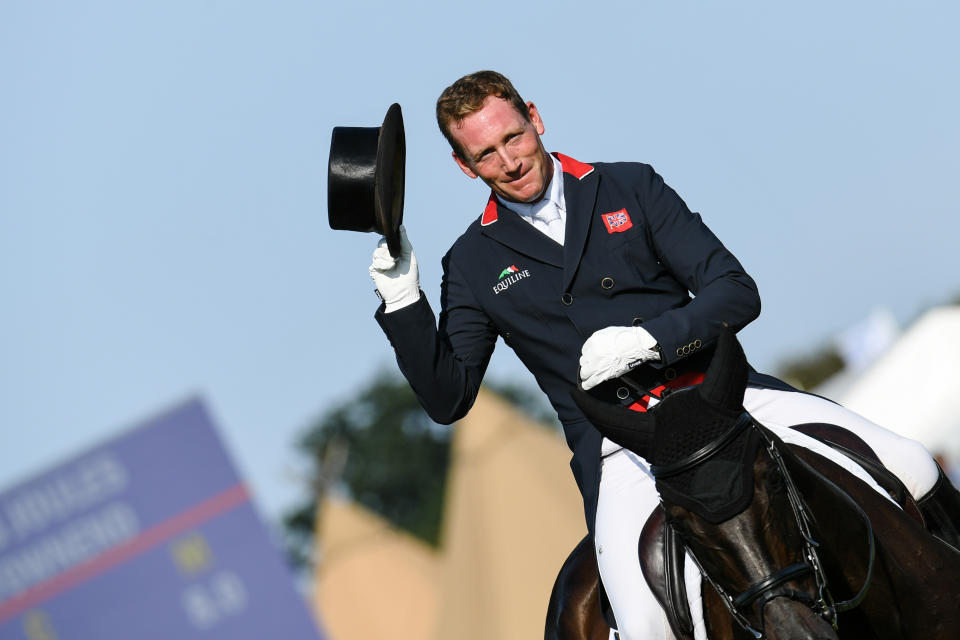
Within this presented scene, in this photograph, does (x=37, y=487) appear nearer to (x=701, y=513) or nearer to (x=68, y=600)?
(x=68, y=600)

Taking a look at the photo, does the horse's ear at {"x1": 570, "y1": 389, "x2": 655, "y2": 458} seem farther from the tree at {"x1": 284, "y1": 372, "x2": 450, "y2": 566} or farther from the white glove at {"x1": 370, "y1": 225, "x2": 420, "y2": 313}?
the tree at {"x1": 284, "y1": 372, "x2": 450, "y2": 566}

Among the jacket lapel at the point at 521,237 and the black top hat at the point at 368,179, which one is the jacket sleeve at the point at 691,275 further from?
the black top hat at the point at 368,179

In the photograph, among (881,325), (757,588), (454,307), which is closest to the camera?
(757,588)

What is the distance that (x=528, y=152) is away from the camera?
474cm

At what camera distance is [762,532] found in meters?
3.53

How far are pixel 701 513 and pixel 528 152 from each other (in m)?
1.73

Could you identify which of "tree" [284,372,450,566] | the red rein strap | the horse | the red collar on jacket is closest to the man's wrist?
the red collar on jacket

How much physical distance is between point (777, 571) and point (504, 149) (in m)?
1.93

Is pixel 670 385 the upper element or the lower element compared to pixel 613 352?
lower

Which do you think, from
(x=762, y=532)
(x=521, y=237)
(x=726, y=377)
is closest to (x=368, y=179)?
(x=521, y=237)

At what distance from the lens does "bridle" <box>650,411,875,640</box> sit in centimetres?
347

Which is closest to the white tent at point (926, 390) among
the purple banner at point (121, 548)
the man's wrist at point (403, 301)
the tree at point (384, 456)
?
the purple banner at point (121, 548)

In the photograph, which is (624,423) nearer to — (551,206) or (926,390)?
(551,206)

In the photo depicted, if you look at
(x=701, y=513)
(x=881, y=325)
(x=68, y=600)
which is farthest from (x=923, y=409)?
(x=701, y=513)
